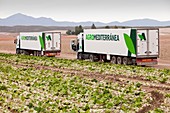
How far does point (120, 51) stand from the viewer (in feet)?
131

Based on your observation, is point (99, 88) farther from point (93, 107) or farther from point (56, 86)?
point (93, 107)

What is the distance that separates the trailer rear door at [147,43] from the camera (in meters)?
37.5

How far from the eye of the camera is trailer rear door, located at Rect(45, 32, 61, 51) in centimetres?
5488

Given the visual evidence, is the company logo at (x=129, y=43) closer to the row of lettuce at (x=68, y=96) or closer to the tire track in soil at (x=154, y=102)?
the row of lettuce at (x=68, y=96)

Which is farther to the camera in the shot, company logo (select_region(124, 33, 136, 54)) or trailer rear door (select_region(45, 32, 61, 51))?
trailer rear door (select_region(45, 32, 61, 51))

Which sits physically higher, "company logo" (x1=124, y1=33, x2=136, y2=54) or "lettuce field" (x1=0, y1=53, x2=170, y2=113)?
"company logo" (x1=124, y1=33, x2=136, y2=54)

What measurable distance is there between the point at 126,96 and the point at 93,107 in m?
3.35

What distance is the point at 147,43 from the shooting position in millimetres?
37906

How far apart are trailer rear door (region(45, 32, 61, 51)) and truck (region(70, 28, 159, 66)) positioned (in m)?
9.70

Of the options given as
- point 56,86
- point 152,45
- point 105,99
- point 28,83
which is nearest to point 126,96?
point 105,99

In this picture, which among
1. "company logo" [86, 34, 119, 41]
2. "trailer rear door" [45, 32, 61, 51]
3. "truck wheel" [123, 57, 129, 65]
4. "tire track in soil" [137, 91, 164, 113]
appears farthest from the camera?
"trailer rear door" [45, 32, 61, 51]

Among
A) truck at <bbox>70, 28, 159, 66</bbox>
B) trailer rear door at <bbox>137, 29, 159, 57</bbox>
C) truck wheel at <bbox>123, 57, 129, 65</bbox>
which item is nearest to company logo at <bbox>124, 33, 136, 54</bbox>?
truck at <bbox>70, 28, 159, 66</bbox>

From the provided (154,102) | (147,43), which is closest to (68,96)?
(154,102)

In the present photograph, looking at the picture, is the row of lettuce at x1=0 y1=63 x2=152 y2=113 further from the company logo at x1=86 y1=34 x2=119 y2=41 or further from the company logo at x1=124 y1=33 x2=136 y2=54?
the company logo at x1=86 y1=34 x2=119 y2=41
